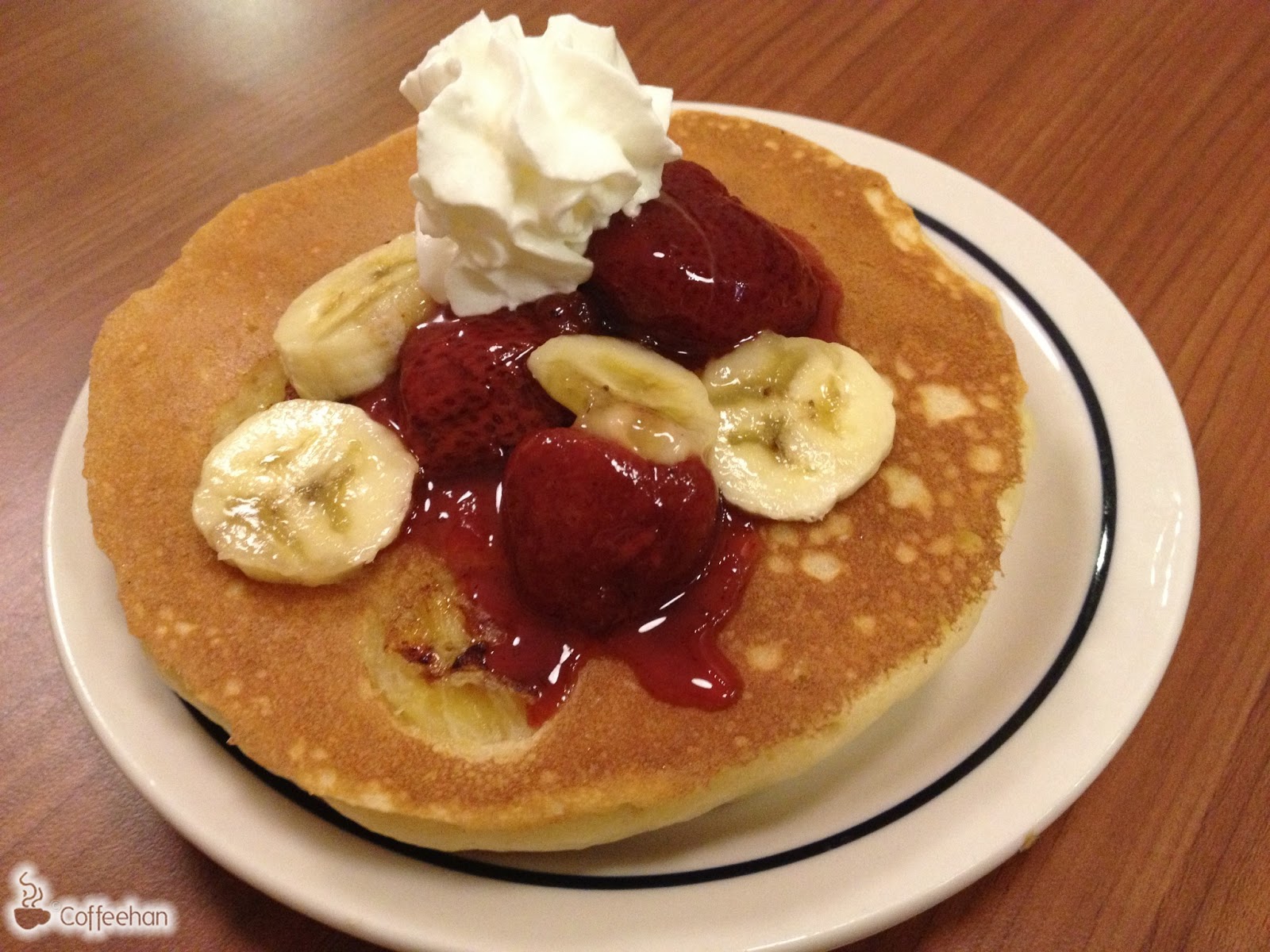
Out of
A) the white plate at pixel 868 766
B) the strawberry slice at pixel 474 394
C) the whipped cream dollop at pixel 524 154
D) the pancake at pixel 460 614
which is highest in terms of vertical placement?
the whipped cream dollop at pixel 524 154

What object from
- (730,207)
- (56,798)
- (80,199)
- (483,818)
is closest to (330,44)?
(80,199)

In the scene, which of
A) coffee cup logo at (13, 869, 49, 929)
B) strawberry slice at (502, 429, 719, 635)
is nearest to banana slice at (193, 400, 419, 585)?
strawberry slice at (502, 429, 719, 635)

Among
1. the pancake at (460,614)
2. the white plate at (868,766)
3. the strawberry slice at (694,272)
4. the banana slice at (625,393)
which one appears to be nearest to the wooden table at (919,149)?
the white plate at (868,766)

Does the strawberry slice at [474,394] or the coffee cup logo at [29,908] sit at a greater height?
the strawberry slice at [474,394]

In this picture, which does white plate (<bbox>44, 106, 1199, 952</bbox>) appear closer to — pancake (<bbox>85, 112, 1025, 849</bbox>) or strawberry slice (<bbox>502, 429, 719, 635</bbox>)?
pancake (<bbox>85, 112, 1025, 849</bbox>)

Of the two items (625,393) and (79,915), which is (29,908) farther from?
(625,393)

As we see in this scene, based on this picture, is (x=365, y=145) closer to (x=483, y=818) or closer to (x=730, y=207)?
(x=730, y=207)

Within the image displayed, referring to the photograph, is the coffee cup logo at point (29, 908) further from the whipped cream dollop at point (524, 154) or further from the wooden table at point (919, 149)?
the whipped cream dollop at point (524, 154)

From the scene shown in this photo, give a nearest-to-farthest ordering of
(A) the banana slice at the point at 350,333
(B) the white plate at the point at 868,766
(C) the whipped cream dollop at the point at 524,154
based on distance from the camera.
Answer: (B) the white plate at the point at 868,766 → (C) the whipped cream dollop at the point at 524,154 → (A) the banana slice at the point at 350,333
